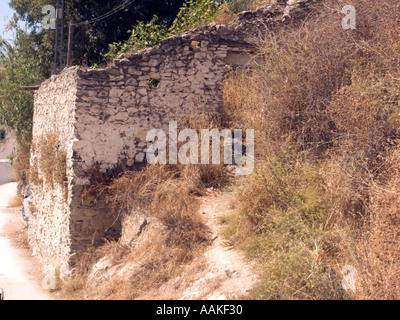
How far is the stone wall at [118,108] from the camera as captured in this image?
8352 mm

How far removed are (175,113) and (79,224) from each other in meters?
2.70

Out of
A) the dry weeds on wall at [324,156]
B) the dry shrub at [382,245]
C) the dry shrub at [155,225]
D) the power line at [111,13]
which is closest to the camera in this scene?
the dry shrub at [382,245]

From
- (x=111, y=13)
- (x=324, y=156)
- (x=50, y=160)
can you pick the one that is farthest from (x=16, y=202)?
(x=324, y=156)

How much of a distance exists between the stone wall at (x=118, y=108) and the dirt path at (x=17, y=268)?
0.63 m

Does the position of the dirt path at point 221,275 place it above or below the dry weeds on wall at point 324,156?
below

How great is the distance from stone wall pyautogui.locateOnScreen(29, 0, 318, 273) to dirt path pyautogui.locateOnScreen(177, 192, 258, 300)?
8.21ft

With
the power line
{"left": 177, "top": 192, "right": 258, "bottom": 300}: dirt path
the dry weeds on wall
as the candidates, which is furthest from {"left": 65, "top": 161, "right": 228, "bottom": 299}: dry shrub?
the power line

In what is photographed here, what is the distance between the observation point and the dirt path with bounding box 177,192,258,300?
541 cm

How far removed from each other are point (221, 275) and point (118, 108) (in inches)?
157

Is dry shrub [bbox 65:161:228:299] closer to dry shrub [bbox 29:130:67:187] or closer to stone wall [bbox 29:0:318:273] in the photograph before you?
stone wall [bbox 29:0:318:273]

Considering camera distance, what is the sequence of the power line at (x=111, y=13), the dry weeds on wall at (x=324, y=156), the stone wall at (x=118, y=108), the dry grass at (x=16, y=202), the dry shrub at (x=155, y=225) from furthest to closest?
1. the dry grass at (x=16, y=202)
2. the power line at (x=111, y=13)
3. the stone wall at (x=118, y=108)
4. the dry shrub at (x=155, y=225)
5. the dry weeds on wall at (x=324, y=156)

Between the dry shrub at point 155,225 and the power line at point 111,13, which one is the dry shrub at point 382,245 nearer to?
the dry shrub at point 155,225

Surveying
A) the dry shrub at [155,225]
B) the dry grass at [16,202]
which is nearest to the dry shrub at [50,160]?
the dry shrub at [155,225]
